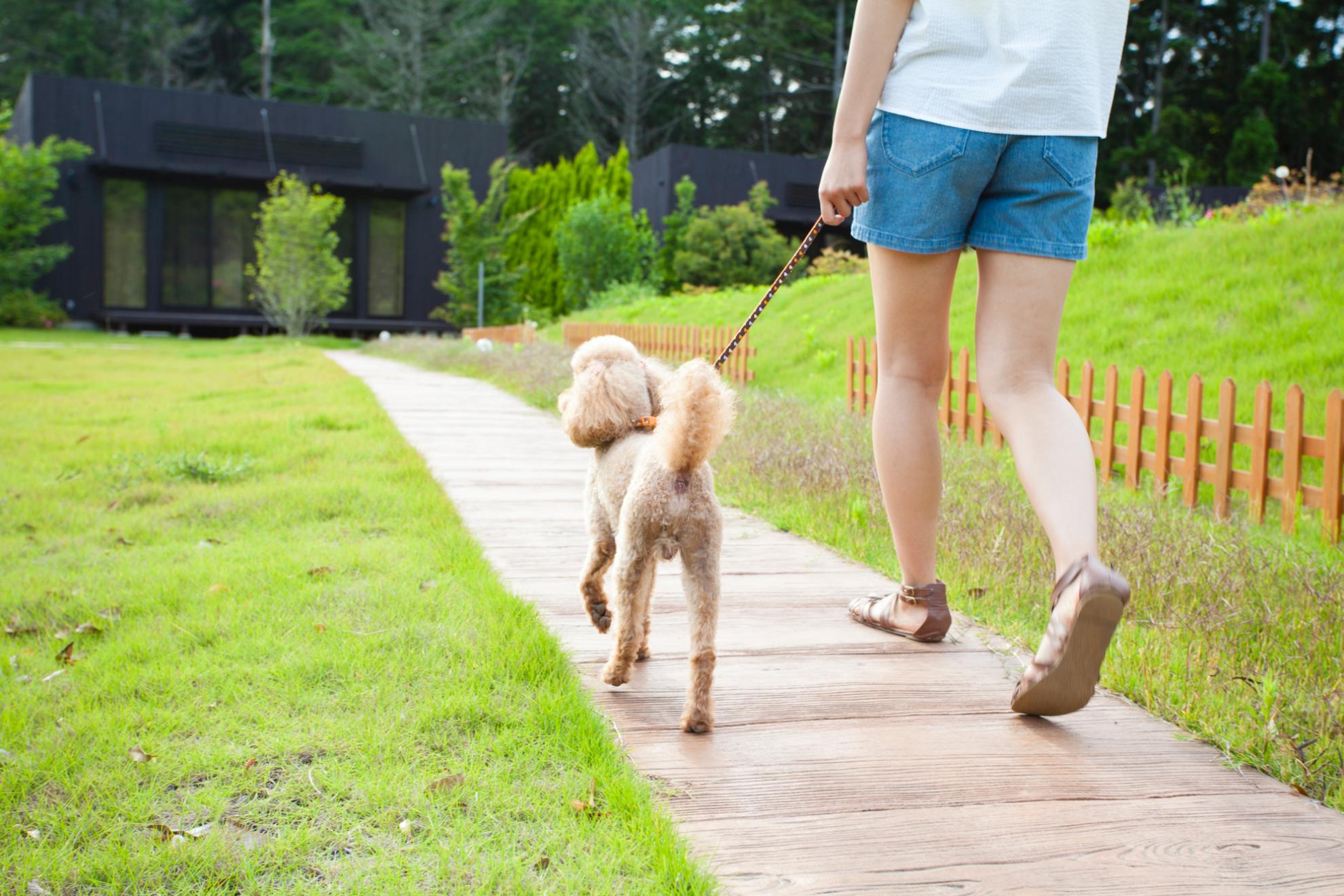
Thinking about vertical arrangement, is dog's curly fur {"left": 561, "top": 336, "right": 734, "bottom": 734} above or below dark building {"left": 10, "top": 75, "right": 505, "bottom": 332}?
below

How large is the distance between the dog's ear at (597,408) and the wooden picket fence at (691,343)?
593 centimetres

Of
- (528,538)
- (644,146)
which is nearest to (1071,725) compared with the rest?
(528,538)

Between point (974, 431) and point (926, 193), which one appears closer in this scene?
point (926, 193)

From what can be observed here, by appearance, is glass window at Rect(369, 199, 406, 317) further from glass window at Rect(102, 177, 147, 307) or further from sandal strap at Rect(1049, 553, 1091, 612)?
sandal strap at Rect(1049, 553, 1091, 612)

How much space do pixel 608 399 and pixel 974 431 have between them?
13.8ft

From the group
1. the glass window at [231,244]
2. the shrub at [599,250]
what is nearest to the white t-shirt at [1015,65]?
the shrub at [599,250]

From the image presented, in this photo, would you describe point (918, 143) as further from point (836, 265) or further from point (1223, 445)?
point (836, 265)

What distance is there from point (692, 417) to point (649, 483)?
18 centimetres

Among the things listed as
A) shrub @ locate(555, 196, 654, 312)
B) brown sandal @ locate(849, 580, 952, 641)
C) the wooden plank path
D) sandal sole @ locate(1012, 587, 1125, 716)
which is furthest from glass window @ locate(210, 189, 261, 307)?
sandal sole @ locate(1012, 587, 1125, 716)

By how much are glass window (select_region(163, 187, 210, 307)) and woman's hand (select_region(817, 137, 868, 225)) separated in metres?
22.5

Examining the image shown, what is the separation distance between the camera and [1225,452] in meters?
4.24

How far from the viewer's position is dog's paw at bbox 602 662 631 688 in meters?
2.07

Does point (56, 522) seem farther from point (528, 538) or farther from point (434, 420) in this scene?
point (434, 420)

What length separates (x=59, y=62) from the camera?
3306cm
